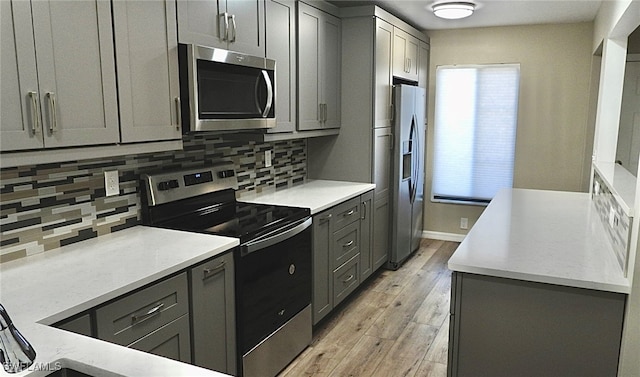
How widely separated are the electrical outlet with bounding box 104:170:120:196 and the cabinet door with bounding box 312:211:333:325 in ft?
3.93

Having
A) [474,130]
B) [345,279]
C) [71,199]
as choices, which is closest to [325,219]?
[345,279]

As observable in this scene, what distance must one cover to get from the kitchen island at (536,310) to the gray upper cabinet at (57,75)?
5.14 ft

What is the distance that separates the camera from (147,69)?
7.04 feet

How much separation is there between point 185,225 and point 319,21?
1952 millimetres

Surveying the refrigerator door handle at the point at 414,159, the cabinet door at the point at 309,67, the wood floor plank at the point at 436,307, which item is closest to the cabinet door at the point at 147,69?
the cabinet door at the point at 309,67

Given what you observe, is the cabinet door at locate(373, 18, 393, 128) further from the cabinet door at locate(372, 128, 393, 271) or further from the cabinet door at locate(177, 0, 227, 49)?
the cabinet door at locate(177, 0, 227, 49)

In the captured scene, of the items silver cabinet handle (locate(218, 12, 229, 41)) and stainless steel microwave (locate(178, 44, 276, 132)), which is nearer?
stainless steel microwave (locate(178, 44, 276, 132))

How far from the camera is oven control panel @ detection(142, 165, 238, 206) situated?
98.6 inches

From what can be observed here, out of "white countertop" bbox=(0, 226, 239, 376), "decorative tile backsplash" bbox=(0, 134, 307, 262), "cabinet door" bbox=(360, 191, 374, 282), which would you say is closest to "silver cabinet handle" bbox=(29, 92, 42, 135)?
"decorative tile backsplash" bbox=(0, 134, 307, 262)

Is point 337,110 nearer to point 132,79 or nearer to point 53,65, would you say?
point 132,79

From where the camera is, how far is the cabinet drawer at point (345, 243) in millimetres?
3410

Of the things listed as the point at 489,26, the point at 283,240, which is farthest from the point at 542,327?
the point at 489,26

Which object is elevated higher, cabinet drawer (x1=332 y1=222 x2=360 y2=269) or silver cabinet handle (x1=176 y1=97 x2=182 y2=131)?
silver cabinet handle (x1=176 y1=97 x2=182 y2=131)

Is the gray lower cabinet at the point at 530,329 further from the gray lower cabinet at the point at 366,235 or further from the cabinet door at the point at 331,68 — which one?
the cabinet door at the point at 331,68
